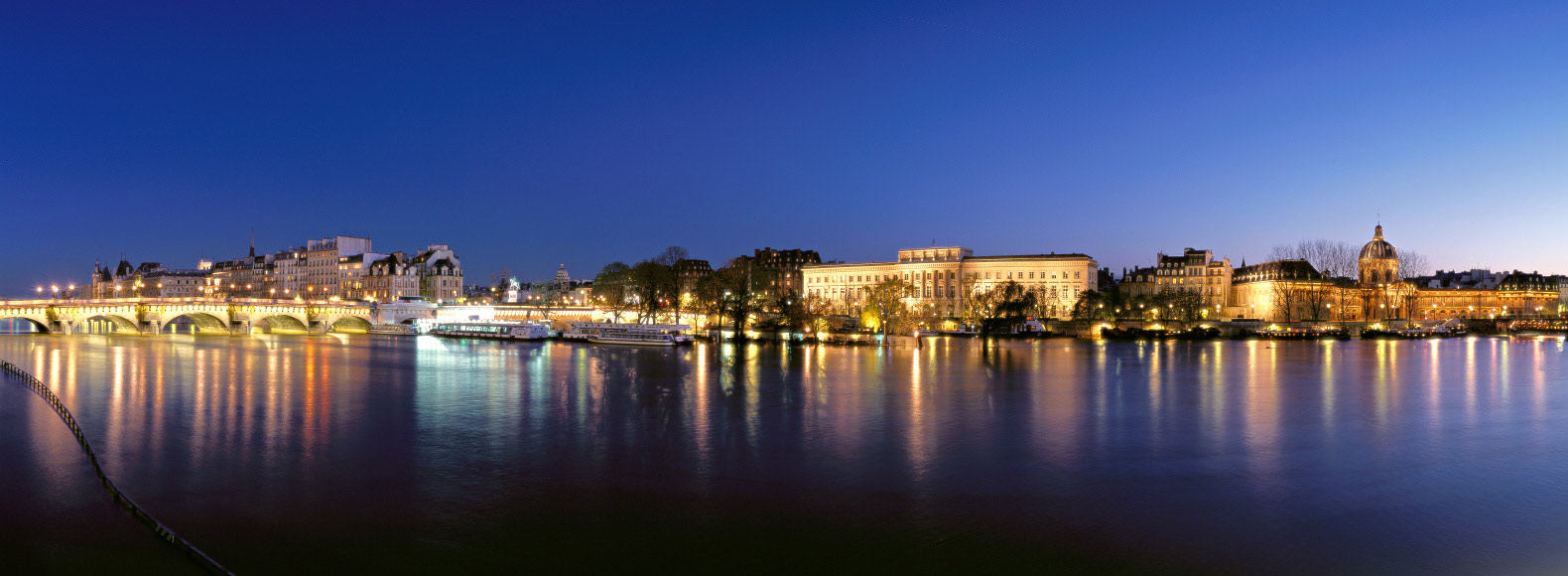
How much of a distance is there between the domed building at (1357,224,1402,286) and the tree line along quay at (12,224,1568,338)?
22 centimetres

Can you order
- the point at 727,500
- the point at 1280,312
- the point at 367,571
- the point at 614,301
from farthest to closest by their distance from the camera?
the point at 1280,312, the point at 614,301, the point at 727,500, the point at 367,571

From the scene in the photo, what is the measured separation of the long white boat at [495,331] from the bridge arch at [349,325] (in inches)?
398

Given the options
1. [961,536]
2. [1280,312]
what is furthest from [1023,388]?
[1280,312]

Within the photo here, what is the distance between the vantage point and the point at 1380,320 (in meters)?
74.6

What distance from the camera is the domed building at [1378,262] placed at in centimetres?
8125

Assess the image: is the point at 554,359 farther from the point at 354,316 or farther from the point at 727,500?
the point at 354,316

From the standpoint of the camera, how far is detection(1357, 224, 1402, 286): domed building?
267ft

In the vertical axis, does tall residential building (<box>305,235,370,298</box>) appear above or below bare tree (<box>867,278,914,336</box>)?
above

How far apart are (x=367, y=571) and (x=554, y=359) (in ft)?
98.6

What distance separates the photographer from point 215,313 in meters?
62.1

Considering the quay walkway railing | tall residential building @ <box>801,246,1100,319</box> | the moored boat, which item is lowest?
the moored boat

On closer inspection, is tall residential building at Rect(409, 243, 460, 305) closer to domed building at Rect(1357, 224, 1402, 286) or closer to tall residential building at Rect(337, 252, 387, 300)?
tall residential building at Rect(337, 252, 387, 300)

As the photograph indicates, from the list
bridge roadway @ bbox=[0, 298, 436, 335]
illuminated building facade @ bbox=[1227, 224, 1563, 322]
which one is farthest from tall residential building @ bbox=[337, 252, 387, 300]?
illuminated building facade @ bbox=[1227, 224, 1563, 322]

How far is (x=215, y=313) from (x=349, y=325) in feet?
50.8
